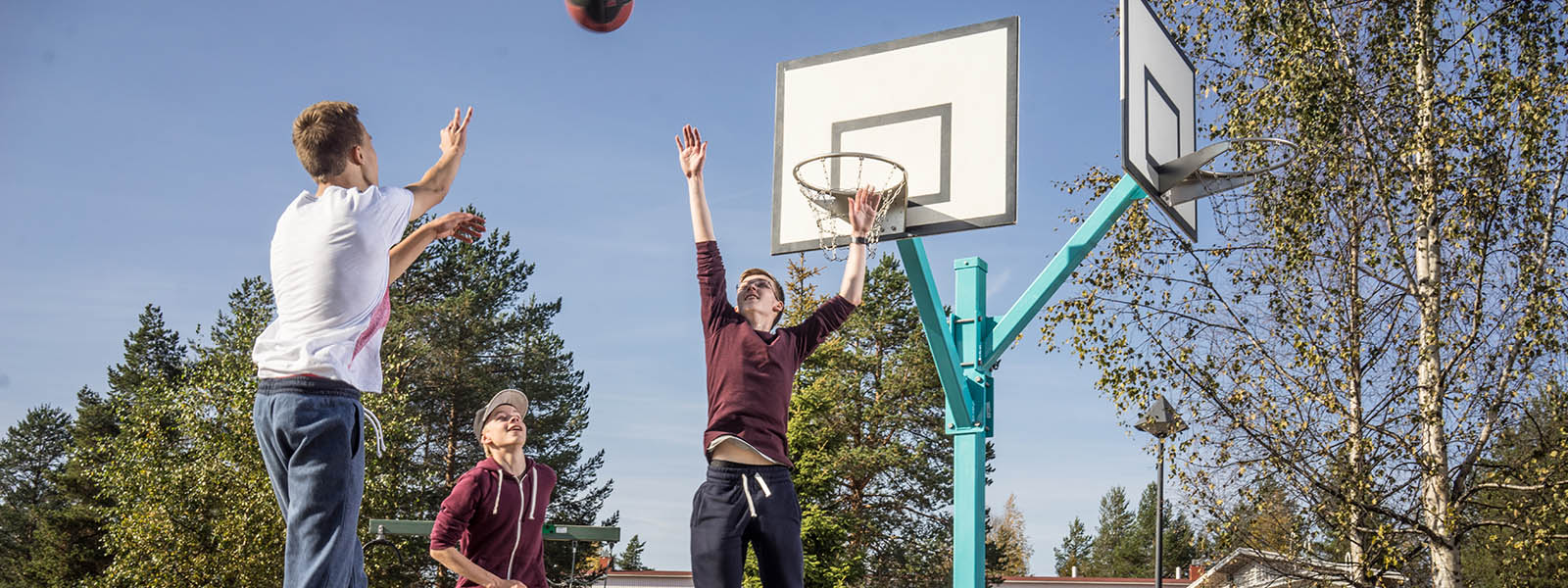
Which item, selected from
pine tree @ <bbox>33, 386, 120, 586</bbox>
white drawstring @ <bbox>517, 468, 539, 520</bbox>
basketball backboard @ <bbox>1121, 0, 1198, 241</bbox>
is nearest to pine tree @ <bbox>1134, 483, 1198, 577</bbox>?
pine tree @ <bbox>33, 386, 120, 586</bbox>

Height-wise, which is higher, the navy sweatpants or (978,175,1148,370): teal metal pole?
(978,175,1148,370): teal metal pole

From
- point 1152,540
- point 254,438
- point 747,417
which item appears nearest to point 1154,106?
point 747,417

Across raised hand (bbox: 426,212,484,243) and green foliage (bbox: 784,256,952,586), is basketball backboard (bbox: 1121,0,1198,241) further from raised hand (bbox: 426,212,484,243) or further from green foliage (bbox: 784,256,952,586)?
green foliage (bbox: 784,256,952,586)

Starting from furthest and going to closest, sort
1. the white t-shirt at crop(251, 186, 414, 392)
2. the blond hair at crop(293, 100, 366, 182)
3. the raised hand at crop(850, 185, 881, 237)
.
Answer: the raised hand at crop(850, 185, 881, 237), the blond hair at crop(293, 100, 366, 182), the white t-shirt at crop(251, 186, 414, 392)

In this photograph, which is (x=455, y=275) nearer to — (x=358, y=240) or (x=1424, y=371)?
(x=1424, y=371)

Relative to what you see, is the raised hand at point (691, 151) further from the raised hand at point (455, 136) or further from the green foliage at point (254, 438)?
the green foliage at point (254, 438)

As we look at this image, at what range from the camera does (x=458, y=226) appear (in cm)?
393

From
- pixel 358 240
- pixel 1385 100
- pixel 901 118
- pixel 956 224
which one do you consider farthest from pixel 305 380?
pixel 1385 100

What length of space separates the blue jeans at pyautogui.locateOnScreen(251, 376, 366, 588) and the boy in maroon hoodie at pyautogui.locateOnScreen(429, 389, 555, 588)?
204 centimetres

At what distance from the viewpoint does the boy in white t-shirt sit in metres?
3.06

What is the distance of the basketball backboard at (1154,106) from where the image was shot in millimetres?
8938

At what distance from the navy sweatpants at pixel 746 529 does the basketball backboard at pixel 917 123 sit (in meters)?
4.12

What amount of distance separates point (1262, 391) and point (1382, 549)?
2.17 meters

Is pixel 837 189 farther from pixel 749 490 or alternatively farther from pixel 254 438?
pixel 254 438
